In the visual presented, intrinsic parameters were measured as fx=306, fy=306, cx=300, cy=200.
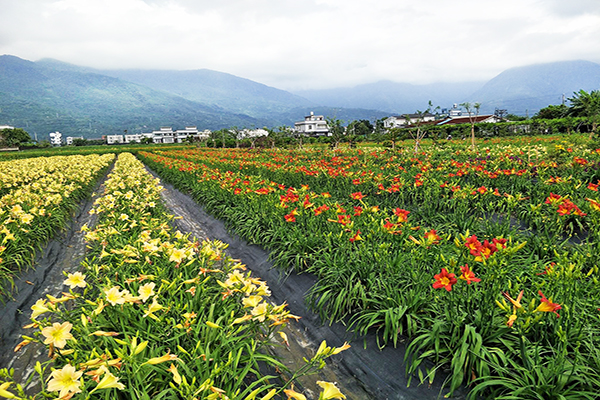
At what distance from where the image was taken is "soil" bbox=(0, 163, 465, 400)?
245cm

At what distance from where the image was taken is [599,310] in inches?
97.4

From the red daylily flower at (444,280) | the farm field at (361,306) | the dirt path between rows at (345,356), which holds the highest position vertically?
the red daylily flower at (444,280)

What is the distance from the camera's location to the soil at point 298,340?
8.02 ft

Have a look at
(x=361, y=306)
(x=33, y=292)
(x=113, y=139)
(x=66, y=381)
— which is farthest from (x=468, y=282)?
(x=113, y=139)

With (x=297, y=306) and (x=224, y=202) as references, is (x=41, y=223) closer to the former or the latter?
(x=224, y=202)

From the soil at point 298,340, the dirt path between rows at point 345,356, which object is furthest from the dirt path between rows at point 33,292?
the dirt path between rows at point 345,356

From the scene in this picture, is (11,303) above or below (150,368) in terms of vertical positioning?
below

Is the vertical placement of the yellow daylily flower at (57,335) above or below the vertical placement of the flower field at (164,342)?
above

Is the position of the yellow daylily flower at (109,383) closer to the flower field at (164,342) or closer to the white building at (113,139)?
the flower field at (164,342)

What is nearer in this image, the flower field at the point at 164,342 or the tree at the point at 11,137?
the flower field at the point at 164,342

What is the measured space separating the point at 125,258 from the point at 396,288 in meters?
2.67

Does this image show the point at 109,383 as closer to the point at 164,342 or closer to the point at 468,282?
the point at 164,342

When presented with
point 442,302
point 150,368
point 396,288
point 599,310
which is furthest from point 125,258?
point 599,310

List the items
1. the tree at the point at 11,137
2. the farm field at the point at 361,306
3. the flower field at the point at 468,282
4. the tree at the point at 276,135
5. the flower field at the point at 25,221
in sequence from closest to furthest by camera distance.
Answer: the farm field at the point at 361,306, the flower field at the point at 468,282, the flower field at the point at 25,221, the tree at the point at 276,135, the tree at the point at 11,137
